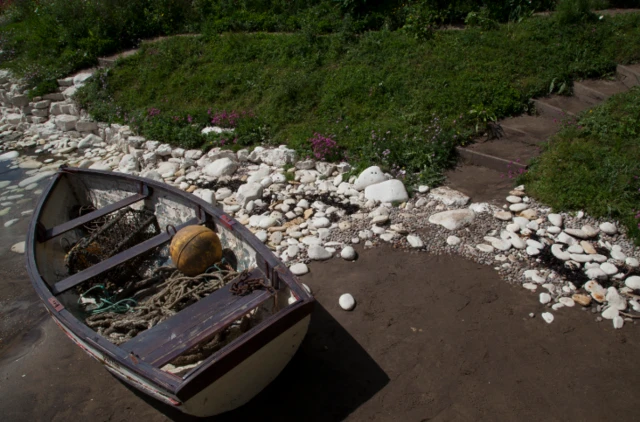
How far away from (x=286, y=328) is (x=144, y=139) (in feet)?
20.9

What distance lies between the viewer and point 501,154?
21.2ft

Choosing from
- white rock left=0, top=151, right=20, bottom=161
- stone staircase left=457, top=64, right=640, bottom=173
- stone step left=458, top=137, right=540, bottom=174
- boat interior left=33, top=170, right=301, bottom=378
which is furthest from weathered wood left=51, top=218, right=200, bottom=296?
white rock left=0, top=151, right=20, bottom=161

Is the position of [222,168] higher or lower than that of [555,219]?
lower

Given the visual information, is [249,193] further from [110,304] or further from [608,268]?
[608,268]

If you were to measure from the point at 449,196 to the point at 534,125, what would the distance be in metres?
2.11

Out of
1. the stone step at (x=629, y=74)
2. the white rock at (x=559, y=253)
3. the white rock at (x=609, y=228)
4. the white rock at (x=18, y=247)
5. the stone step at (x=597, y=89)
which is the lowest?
the white rock at (x=18, y=247)

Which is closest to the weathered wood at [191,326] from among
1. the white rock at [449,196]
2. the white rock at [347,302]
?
the white rock at [347,302]

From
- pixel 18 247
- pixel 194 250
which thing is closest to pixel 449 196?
pixel 194 250

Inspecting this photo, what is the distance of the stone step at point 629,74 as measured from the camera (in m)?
6.95

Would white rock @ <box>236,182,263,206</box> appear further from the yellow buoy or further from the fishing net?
the yellow buoy

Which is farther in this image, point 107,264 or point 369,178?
point 369,178

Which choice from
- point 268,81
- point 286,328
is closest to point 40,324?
point 286,328

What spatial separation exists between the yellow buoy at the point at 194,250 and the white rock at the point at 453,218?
2615 mm

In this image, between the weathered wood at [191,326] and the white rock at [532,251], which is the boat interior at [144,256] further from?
the white rock at [532,251]
